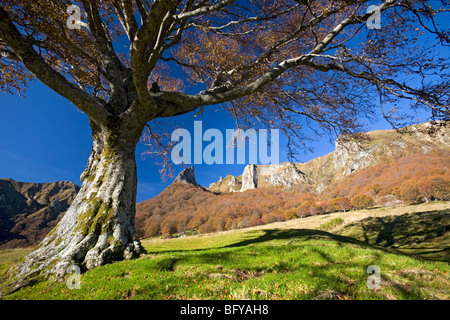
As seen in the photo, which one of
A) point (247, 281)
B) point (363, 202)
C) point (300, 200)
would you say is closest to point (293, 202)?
point (300, 200)

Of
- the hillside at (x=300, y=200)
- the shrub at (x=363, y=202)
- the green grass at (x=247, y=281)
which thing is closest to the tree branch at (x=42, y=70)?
the green grass at (x=247, y=281)

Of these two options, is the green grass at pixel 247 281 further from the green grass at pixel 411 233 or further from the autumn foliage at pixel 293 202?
the autumn foliage at pixel 293 202

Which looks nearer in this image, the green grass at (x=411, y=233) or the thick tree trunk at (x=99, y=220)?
the thick tree trunk at (x=99, y=220)

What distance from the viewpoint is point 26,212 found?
160375mm

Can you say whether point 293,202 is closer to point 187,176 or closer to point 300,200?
point 300,200

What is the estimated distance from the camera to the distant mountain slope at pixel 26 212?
10431 cm

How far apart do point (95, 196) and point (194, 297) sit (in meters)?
5.43

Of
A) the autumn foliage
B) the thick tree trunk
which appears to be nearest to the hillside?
the autumn foliage

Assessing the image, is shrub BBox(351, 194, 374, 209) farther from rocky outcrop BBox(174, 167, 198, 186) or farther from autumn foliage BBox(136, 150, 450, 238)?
rocky outcrop BBox(174, 167, 198, 186)

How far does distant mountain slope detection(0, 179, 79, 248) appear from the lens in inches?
4107

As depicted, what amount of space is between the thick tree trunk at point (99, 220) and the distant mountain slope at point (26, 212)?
397 ft

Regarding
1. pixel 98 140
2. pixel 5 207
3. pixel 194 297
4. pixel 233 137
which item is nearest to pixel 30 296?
pixel 194 297

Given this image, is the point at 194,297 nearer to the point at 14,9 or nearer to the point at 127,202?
the point at 127,202

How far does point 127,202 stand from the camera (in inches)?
280
